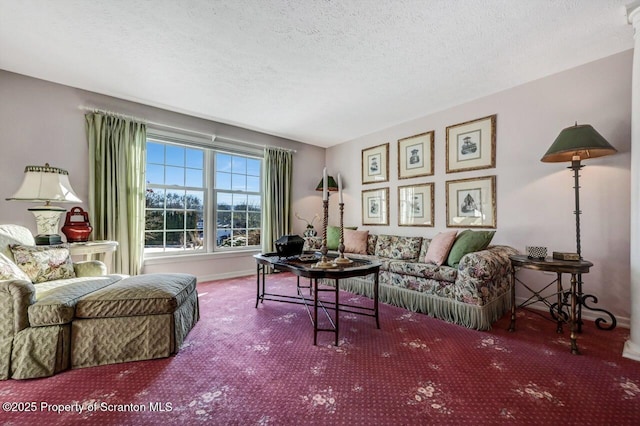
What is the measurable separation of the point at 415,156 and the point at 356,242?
1.55 meters

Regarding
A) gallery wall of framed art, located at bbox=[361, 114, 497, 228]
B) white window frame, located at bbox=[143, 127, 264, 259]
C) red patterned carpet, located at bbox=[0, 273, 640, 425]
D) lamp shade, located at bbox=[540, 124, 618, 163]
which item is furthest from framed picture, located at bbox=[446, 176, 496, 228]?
white window frame, located at bbox=[143, 127, 264, 259]

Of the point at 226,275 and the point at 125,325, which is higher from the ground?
the point at 125,325

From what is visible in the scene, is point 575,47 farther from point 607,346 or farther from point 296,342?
point 296,342

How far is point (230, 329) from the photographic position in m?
2.33

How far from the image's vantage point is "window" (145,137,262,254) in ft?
12.4

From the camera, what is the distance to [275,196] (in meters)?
4.71

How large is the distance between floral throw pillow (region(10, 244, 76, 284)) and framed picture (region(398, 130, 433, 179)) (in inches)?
158

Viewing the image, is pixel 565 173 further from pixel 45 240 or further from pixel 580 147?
pixel 45 240

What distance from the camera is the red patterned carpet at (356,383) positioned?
1.30 m

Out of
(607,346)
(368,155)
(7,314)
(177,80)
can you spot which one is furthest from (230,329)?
(368,155)

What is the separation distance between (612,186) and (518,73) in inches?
54.5

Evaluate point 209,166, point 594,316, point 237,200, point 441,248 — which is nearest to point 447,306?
point 441,248

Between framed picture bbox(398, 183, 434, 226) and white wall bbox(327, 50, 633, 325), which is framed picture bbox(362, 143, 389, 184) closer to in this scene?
framed picture bbox(398, 183, 434, 226)

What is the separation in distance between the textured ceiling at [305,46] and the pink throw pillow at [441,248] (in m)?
1.71
